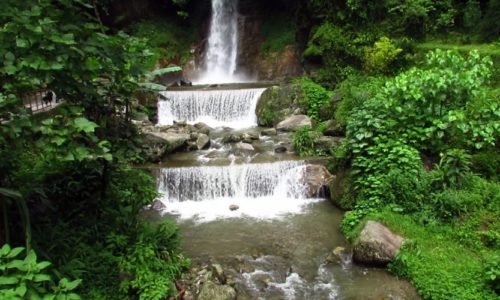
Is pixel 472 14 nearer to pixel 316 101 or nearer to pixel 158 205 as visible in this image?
pixel 316 101

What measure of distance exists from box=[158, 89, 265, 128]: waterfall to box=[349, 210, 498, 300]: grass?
794 centimetres

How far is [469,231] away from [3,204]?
6.29 metres

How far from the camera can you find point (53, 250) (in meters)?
5.20

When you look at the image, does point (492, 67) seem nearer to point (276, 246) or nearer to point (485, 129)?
point (485, 129)

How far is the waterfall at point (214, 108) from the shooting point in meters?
14.7

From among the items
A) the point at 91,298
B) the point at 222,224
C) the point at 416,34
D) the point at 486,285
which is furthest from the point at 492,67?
the point at 91,298

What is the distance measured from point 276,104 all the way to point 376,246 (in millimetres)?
8132

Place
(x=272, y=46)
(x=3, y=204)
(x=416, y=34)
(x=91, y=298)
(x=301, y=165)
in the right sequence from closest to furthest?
(x=3, y=204), (x=91, y=298), (x=301, y=165), (x=416, y=34), (x=272, y=46)

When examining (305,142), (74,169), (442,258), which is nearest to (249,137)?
(305,142)

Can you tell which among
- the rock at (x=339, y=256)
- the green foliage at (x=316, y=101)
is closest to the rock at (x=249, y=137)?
the green foliage at (x=316, y=101)

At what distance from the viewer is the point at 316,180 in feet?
32.1

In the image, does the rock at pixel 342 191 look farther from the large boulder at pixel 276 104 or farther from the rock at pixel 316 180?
the large boulder at pixel 276 104

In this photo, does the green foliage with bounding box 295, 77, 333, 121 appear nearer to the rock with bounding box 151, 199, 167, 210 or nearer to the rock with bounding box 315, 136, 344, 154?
the rock with bounding box 315, 136, 344, 154

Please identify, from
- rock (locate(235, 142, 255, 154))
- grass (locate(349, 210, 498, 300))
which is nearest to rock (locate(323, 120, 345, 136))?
rock (locate(235, 142, 255, 154))
